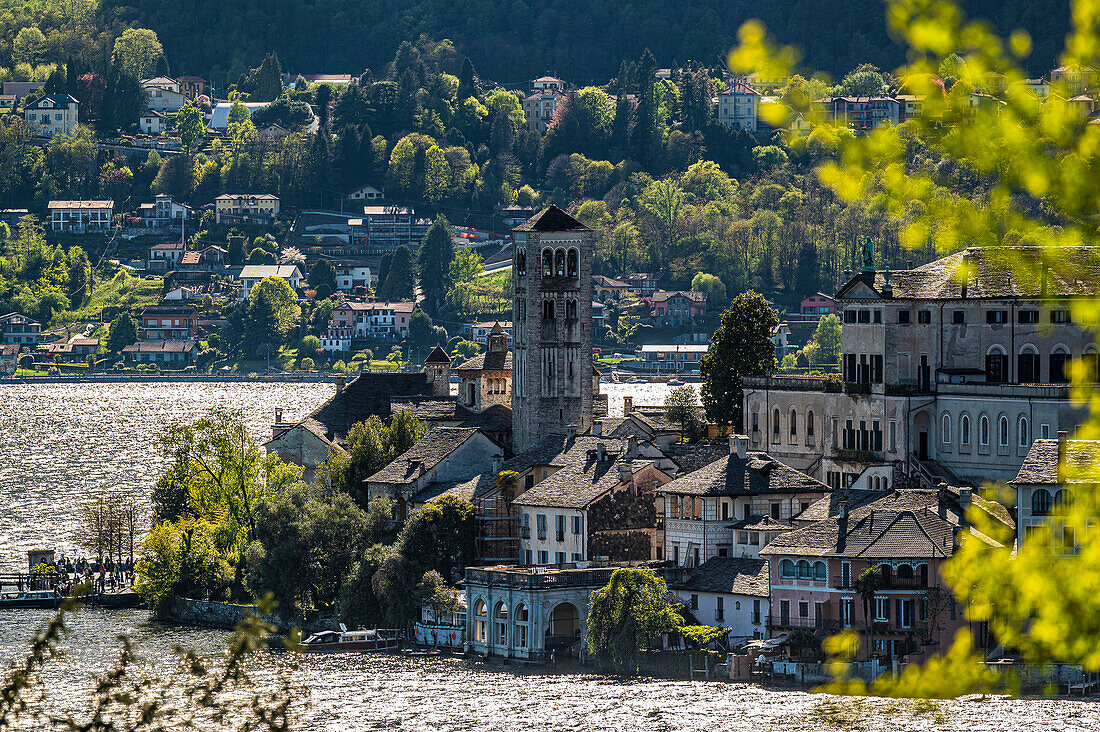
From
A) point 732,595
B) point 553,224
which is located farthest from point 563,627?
point 553,224

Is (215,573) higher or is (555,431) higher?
(555,431)

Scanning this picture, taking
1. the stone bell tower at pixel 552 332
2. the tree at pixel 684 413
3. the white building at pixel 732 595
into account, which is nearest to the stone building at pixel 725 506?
the white building at pixel 732 595

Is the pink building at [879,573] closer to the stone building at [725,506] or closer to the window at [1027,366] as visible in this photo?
the stone building at [725,506]

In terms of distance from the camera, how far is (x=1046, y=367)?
10238 centimetres

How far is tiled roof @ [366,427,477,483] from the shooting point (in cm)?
11075

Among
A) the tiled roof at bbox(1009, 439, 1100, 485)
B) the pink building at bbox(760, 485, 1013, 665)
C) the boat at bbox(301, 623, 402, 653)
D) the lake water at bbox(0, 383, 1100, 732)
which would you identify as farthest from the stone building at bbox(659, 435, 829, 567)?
the boat at bbox(301, 623, 402, 653)

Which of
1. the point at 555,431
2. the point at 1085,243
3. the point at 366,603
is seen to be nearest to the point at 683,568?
the point at 366,603

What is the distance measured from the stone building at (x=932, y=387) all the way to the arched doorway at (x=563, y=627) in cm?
1579

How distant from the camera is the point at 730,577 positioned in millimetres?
87938

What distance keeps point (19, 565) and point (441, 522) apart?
3506 centimetres

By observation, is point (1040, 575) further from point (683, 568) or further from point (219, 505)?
point (219, 505)

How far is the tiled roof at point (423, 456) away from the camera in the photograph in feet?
363

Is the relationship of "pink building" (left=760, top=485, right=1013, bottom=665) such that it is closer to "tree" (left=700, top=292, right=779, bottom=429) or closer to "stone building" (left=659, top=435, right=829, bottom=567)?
"stone building" (left=659, top=435, right=829, bottom=567)

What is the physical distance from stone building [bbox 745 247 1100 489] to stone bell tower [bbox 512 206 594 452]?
10952 millimetres
